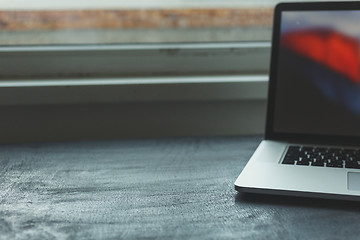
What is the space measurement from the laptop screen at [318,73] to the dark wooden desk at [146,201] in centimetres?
11

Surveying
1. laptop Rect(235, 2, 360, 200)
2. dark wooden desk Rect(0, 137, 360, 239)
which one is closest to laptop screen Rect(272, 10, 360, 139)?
laptop Rect(235, 2, 360, 200)

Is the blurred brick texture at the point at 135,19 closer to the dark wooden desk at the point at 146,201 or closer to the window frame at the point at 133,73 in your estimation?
the window frame at the point at 133,73

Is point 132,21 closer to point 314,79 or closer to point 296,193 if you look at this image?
point 314,79

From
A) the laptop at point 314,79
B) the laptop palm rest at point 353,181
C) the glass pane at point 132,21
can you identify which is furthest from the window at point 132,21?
the laptop palm rest at point 353,181

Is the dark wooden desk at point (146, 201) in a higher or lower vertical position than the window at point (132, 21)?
lower

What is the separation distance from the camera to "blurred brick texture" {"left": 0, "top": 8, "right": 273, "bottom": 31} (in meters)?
1.04

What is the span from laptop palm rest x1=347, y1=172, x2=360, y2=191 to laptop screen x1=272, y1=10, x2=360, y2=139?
0.55 ft

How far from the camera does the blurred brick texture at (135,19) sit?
3.42 ft

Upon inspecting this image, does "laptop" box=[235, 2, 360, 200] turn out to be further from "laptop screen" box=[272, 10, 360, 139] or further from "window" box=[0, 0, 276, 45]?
"window" box=[0, 0, 276, 45]

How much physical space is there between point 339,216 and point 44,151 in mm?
504

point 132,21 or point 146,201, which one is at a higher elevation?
point 132,21

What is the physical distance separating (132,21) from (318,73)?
40 centimetres

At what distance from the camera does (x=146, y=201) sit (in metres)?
0.65

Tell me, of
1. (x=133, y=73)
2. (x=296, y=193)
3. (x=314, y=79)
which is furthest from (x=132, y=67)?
(x=296, y=193)
